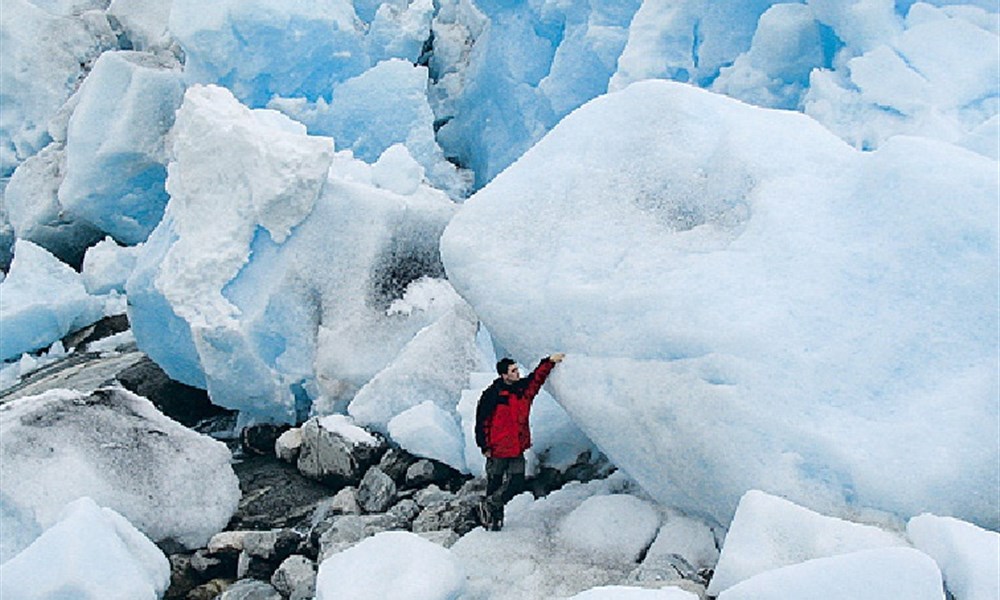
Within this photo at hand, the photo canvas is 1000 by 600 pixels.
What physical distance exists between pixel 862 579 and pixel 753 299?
53.2 inches

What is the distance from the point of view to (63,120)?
10.5m

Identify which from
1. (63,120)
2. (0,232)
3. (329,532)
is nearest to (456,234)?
(329,532)

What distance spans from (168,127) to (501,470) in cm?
610

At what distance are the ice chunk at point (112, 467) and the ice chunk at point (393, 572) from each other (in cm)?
182

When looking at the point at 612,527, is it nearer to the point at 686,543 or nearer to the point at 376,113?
the point at 686,543

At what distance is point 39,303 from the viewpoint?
28.9ft

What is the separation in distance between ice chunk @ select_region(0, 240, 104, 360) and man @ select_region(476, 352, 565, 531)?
5.64m

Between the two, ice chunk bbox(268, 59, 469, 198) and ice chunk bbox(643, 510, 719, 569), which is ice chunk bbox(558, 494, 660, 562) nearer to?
ice chunk bbox(643, 510, 719, 569)

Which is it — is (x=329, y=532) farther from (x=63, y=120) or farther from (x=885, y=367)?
(x=63, y=120)

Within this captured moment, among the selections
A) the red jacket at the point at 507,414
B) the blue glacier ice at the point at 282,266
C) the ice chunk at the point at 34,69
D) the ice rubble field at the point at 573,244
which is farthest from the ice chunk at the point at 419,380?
the ice chunk at the point at 34,69

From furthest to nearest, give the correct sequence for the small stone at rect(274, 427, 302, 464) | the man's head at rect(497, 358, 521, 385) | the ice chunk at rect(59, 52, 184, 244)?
the ice chunk at rect(59, 52, 184, 244)
the small stone at rect(274, 427, 302, 464)
the man's head at rect(497, 358, 521, 385)

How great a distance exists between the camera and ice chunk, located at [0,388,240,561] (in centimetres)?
525

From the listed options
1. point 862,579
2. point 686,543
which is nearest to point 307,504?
point 686,543

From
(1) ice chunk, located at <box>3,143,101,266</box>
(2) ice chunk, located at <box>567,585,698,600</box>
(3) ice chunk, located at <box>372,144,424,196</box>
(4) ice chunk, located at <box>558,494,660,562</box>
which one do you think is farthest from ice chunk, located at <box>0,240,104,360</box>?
(2) ice chunk, located at <box>567,585,698,600</box>
